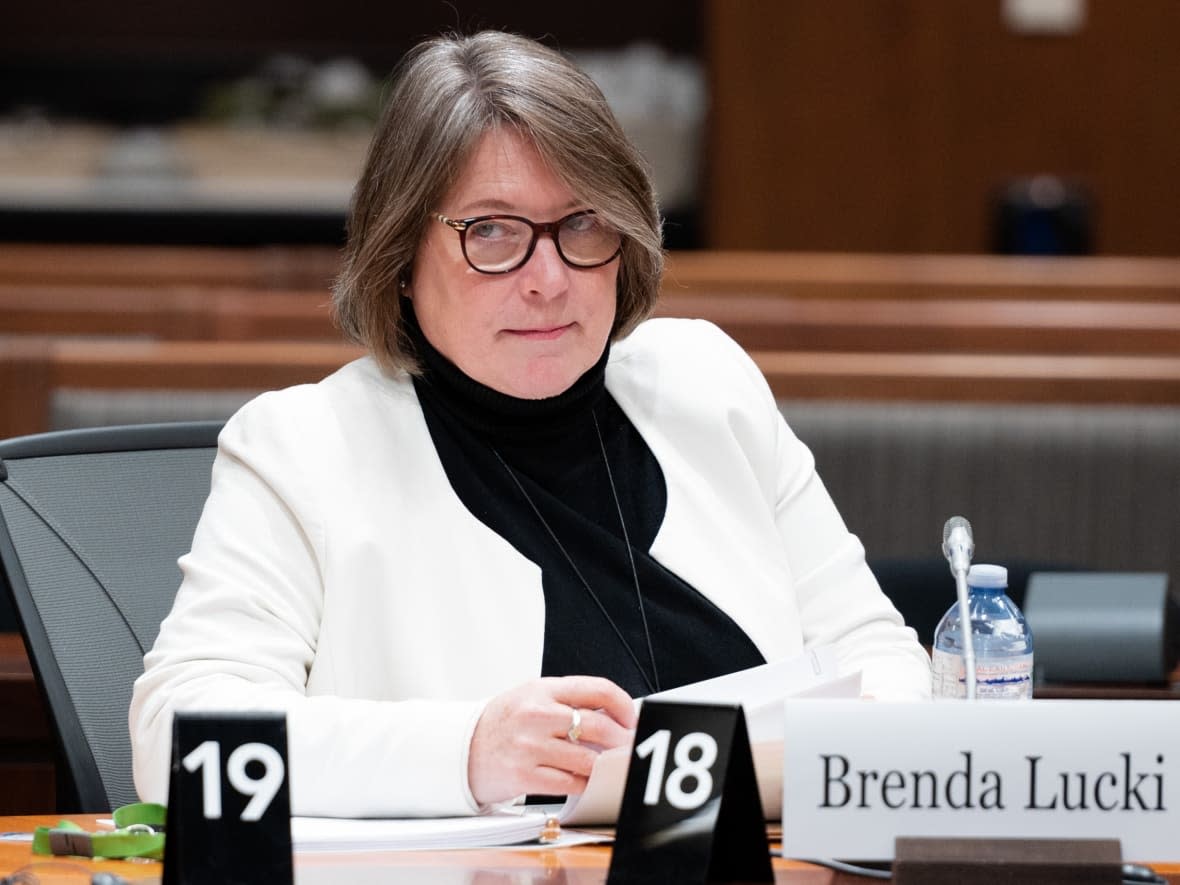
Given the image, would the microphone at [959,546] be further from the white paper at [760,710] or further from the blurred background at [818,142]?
the blurred background at [818,142]

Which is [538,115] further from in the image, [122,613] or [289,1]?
[289,1]

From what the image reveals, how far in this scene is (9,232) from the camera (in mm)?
7430

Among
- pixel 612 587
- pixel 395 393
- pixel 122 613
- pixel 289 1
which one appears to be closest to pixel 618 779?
pixel 612 587

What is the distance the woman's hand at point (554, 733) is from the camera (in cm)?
144

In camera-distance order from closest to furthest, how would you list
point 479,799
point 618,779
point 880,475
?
point 618,779 → point 479,799 → point 880,475

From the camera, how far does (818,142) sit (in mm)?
7430

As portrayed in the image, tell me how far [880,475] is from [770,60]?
180 inches

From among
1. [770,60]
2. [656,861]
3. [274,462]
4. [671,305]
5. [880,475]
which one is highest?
[770,60]

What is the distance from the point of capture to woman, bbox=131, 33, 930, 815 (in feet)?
5.57

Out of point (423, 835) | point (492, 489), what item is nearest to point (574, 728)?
point (423, 835)

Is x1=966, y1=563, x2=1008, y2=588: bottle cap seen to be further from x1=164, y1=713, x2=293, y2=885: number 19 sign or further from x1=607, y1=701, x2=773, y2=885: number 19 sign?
x1=164, y1=713, x2=293, y2=885: number 19 sign

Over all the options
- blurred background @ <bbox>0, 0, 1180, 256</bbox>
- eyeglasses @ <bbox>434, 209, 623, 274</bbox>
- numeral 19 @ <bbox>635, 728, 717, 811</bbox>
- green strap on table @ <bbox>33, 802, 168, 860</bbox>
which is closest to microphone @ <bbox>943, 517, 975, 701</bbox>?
numeral 19 @ <bbox>635, 728, 717, 811</bbox>

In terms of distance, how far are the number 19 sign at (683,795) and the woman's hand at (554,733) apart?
0.21 metres

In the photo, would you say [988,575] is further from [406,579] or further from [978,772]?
[406,579]
